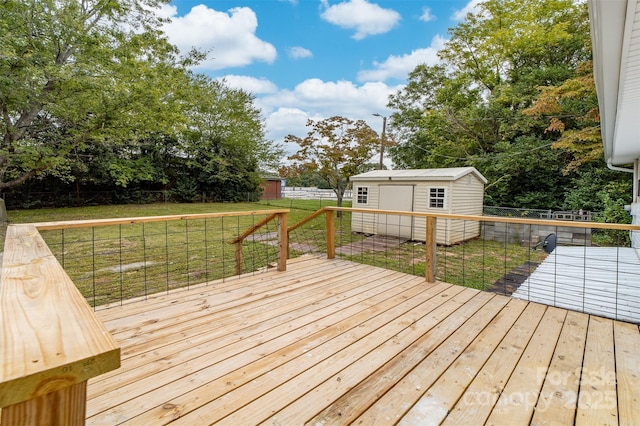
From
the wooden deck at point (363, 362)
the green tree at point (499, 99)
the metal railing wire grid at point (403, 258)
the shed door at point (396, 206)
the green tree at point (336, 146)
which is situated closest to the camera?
the wooden deck at point (363, 362)

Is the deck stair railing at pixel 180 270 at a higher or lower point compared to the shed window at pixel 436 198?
lower

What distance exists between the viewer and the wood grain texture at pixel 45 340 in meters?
0.52

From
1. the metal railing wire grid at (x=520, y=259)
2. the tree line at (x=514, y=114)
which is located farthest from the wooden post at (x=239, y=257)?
the tree line at (x=514, y=114)

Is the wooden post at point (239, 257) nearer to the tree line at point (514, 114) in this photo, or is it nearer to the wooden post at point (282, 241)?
the wooden post at point (282, 241)

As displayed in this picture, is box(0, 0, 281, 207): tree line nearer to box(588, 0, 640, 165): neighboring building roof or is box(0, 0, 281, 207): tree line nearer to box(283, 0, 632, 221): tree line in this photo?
box(283, 0, 632, 221): tree line

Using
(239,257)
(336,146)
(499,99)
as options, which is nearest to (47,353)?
(239,257)

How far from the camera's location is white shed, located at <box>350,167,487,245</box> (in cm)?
802

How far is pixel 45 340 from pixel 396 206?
28.7 ft

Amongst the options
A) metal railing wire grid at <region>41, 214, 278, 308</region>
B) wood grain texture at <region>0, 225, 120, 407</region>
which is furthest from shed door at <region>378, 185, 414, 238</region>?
wood grain texture at <region>0, 225, 120, 407</region>

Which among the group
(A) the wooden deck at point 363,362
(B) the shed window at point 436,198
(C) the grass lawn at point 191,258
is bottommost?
(C) the grass lawn at point 191,258

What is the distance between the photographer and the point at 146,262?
5.54m

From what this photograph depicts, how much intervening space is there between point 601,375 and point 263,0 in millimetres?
8793

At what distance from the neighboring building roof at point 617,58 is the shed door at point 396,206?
15.8 feet

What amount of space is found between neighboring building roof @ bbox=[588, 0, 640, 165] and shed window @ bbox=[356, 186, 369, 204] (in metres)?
6.00
